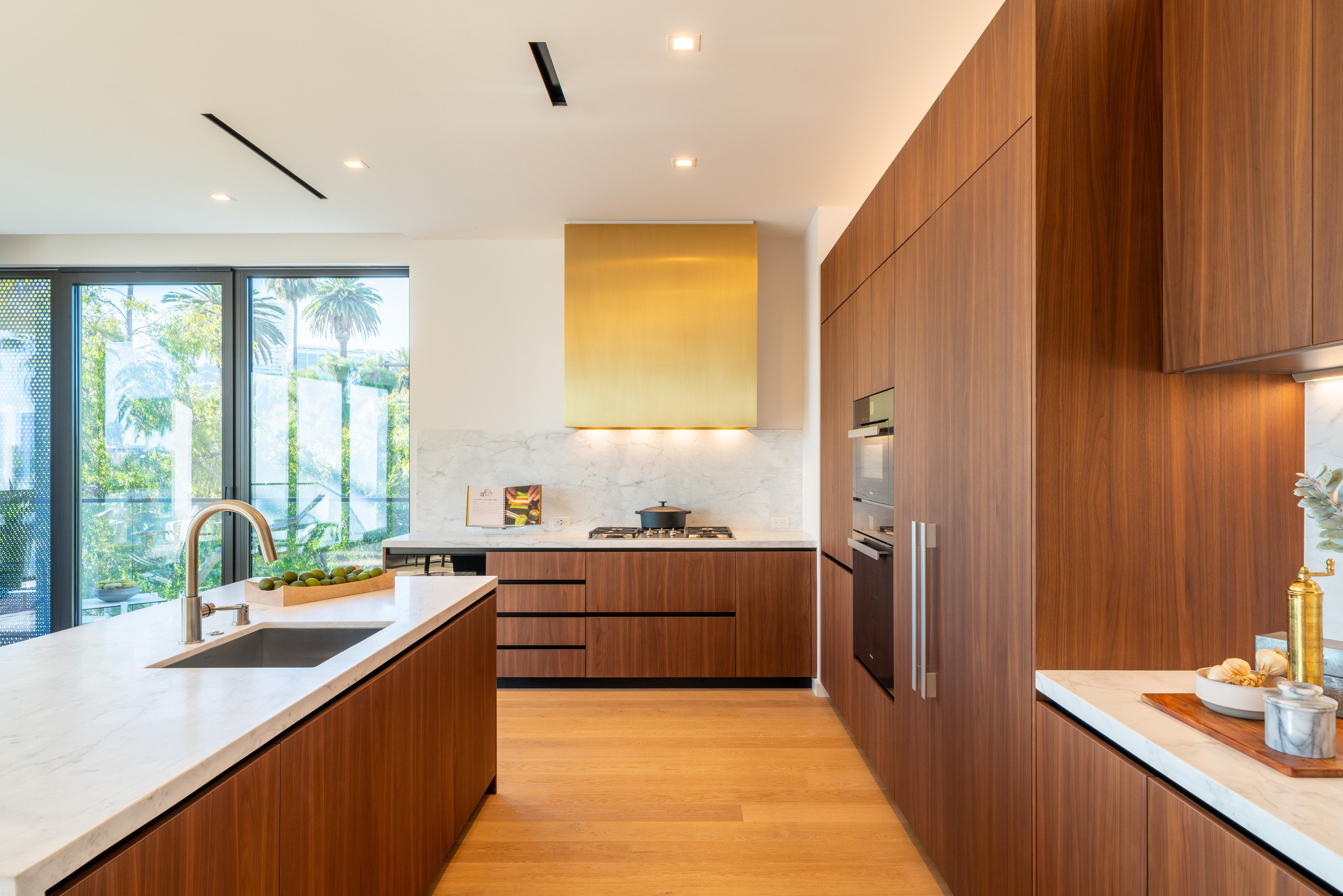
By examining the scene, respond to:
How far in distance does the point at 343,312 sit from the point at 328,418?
70cm

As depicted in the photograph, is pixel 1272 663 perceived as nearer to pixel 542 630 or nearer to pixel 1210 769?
pixel 1210 769

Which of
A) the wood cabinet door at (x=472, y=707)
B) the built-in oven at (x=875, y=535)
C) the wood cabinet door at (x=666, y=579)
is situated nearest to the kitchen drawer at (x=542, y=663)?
the wood cabinet door at (x=666, y=579)

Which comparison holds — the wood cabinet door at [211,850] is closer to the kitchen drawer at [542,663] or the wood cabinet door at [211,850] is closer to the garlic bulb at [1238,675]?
the garlic bulb at [1238,675]

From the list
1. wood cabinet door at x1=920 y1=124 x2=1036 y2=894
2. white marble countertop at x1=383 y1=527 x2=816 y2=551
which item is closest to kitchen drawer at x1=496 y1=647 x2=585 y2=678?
white marble countertop at x1=383 y1=527 x2=816 y2=551

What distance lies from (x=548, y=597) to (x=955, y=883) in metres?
2.49

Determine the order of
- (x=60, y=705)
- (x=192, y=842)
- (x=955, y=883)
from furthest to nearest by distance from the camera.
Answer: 1. (x=955, y=883)
2. (x=60, y=705)
3. (x=192, y=842)

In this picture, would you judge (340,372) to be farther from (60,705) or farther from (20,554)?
(60,705)

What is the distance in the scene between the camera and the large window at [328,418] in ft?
15.2

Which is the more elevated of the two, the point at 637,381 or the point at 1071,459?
the point at 637,381

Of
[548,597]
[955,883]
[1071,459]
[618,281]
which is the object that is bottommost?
[955,883]

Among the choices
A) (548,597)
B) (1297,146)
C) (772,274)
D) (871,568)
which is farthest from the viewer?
(772,274)

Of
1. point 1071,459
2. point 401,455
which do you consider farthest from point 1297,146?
point 401,455

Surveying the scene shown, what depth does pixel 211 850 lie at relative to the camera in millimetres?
1069

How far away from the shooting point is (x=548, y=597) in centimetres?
391
